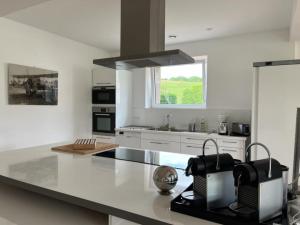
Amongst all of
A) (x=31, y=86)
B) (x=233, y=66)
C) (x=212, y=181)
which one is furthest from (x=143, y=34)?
(x=233, y=66)

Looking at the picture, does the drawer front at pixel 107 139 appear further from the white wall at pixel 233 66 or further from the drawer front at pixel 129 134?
the white wall at pixel 233 66

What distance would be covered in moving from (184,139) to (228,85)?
4.15ft

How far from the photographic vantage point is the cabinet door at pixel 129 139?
447 centimetres

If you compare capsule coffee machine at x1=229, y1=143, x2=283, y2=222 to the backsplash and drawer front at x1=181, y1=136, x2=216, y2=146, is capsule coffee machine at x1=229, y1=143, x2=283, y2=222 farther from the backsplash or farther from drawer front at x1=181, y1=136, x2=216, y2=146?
the backsplash

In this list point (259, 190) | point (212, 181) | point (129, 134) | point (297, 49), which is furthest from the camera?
point (129, 134)

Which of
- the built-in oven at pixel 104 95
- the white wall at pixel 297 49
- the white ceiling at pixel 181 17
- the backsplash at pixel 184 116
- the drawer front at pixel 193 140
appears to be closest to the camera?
the white ceiling at pixel 181 17

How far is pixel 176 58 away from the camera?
6.32ft

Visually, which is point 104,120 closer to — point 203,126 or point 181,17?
point 203,126

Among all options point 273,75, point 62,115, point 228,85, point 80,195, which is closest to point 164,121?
point 228,85

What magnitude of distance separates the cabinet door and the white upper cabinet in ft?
3.23

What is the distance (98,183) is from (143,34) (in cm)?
115

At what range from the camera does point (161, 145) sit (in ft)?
13.9

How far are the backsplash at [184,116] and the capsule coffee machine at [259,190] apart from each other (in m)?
3.32

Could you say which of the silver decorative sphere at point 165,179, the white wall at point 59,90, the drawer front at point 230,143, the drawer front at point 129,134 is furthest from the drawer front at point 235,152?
the white wall at point 59,90
